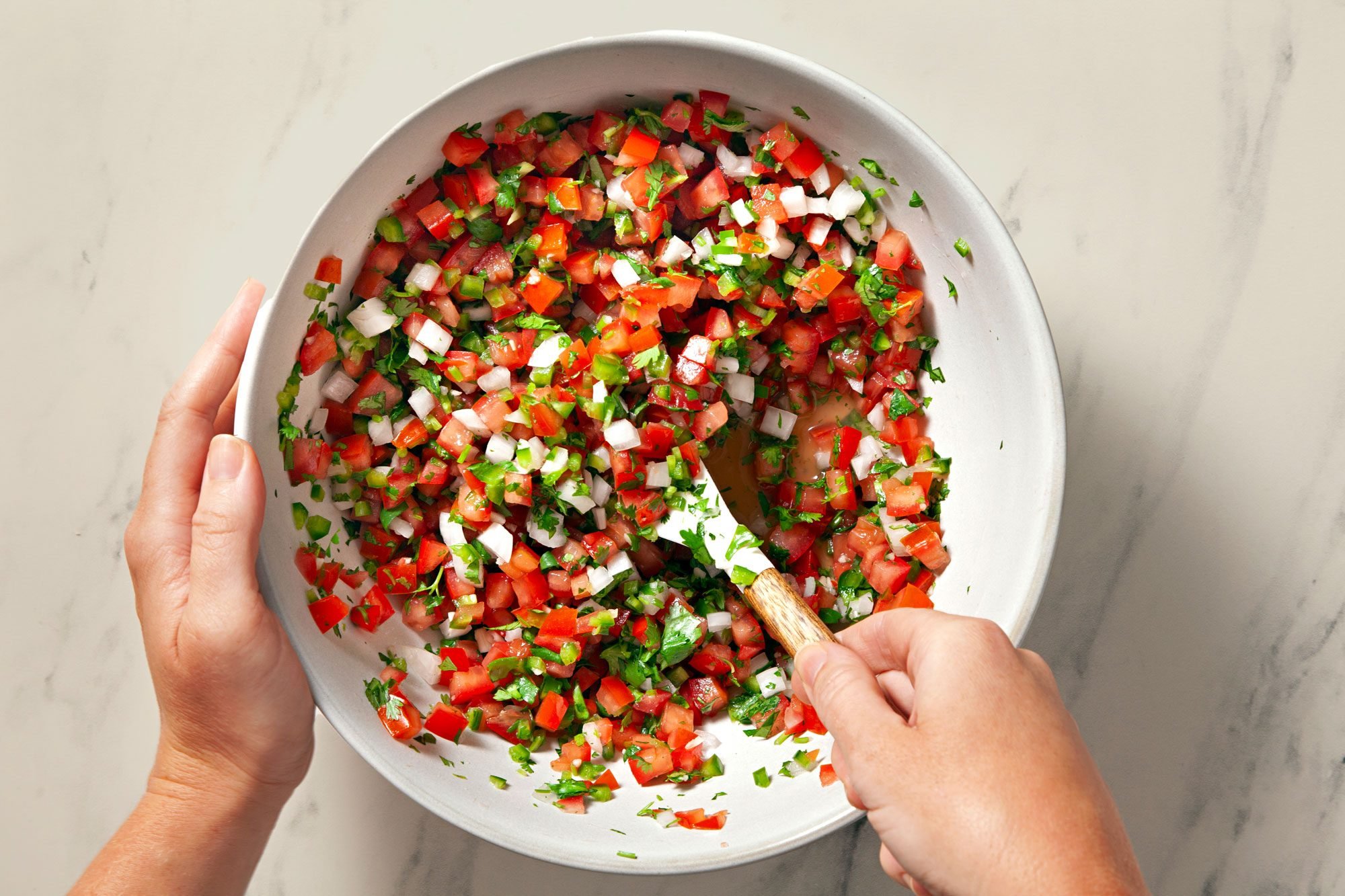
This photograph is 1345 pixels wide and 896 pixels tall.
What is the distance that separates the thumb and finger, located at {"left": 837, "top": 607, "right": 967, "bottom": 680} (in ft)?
3.49

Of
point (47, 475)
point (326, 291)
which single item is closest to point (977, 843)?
point (326, 291)

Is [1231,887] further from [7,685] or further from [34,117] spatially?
[34,117]

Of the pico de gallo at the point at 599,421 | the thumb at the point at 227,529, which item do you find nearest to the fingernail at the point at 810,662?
the pico de gallo at the point at 599,421

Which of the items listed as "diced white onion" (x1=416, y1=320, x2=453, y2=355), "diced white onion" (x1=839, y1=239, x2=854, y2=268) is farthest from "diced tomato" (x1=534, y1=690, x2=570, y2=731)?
"diced white onion" (x1=839, y1=239, x2=854, y2=268)

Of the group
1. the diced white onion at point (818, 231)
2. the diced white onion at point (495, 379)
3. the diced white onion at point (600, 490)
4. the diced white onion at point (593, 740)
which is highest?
the diced white onion at point (818, 231)

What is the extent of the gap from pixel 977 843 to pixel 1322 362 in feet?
5.47

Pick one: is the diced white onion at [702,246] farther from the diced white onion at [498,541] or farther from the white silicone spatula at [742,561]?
the diced white onion at [498,541]

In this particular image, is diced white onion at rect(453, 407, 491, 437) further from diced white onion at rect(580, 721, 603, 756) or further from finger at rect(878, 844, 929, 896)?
finger at rect(878, 844, 929, 896)

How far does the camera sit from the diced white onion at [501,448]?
1.88 m

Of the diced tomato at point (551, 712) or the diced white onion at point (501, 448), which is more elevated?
the diced white onion at point (501, 448)

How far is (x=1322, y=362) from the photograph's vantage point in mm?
2236

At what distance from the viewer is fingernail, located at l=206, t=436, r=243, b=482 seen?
1.63m

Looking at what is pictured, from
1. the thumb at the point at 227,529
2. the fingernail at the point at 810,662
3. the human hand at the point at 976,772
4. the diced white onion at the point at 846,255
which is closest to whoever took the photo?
the human hand at the point at 976,772

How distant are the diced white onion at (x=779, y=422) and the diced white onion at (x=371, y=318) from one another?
0.83 metres
